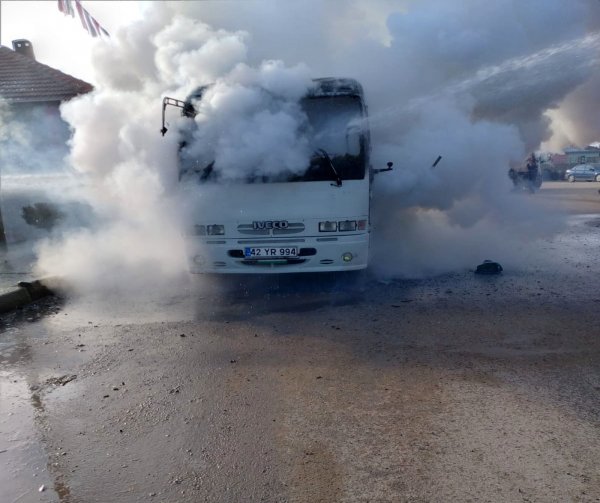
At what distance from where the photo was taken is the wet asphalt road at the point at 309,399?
271 centimetres

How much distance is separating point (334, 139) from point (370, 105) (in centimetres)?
256

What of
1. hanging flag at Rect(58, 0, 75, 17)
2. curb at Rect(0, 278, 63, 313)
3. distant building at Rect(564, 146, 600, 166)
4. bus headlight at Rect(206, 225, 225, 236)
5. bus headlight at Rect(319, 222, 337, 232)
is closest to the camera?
bus headlight at Rect(319, 222, 337, 232)

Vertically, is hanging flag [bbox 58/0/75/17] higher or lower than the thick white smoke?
higher

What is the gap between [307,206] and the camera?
19.6ft

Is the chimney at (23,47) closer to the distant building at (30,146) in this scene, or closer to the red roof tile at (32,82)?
the red roof tile at (32,82)

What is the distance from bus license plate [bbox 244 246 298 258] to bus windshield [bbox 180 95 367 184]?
0.84 metres

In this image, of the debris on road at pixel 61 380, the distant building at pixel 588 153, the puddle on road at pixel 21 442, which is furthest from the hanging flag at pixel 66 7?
the distant building at pixel 588 153

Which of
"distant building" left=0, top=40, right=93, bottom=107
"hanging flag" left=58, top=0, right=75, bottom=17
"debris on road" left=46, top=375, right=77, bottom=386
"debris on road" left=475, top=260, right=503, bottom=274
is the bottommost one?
"debris on road" left=46, top=375, right=77, bottom=386

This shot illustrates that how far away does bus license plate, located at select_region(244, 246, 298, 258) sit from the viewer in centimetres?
608

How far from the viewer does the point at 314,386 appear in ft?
12.6

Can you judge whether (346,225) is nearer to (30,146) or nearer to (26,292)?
(26,292)

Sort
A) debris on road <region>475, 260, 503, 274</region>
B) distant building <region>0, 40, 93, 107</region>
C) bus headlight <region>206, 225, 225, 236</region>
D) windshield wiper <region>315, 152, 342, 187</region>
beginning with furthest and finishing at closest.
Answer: distant building <region>0, 40, 93, 107</region> → debris on road <region>475, 260, 503, 274</region> → bus headlight <region>206, 225, 225, 236</region> → windshield wiper <region>315, 152, 342, 187</region>

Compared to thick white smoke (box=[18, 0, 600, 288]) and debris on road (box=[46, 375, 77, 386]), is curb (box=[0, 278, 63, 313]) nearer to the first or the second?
thick white smoke (box=[18, 0, 600, 288])

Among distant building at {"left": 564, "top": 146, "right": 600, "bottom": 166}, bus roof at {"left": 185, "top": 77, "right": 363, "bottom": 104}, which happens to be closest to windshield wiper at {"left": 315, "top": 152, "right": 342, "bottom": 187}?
bus roof at {"left": 185, "top": 77, "right": 363, "bottom": 104}
